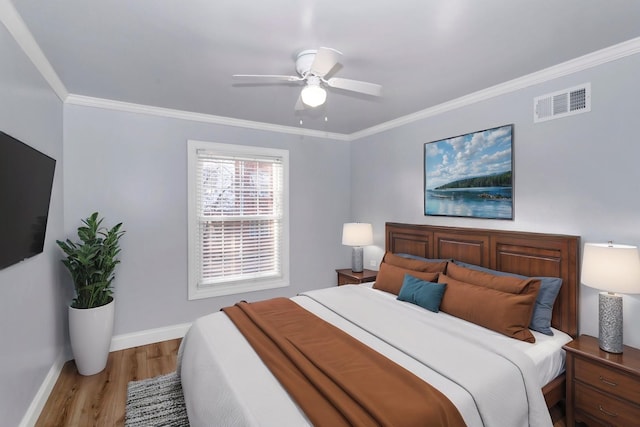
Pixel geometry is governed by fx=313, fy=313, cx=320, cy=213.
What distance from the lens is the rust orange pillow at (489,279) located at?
2.30 m

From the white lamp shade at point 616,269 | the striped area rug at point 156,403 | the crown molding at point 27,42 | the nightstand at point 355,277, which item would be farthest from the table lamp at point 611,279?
the crown molding at point 27,42

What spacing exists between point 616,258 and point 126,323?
4.16m

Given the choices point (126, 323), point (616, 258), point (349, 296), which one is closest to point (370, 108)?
point (349, 296)

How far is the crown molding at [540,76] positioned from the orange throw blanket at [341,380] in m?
2.46

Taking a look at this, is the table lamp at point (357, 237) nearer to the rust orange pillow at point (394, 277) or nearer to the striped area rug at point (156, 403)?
the rust orange pillow at point (394, 277)

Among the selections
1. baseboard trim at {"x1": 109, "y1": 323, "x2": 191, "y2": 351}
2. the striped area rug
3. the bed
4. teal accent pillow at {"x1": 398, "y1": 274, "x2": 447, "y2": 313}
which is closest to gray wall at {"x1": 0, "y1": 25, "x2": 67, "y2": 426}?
baseboard trim at {"x1": 109, "y1": 323, "x2": 191, "y2": 351}

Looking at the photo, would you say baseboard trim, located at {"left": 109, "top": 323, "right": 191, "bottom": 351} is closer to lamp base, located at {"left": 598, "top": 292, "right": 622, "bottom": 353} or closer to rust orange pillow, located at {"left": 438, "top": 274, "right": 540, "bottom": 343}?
rust orange pillow, located at {"left": 438, "top": 274, "right": 540, "bottom": 343}

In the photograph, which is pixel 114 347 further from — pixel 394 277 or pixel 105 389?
pixel 394 277

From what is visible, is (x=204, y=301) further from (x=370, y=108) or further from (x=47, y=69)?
(x=370, y=108)

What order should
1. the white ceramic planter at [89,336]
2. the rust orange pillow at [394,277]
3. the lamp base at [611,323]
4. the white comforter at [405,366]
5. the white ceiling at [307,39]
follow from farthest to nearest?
the rust orange pillow at [394,277] → the white ceramic planter at [89,336] → the lamp base at [611,323] → the white ceiling at [307,39] → the white comforter at [405,366]

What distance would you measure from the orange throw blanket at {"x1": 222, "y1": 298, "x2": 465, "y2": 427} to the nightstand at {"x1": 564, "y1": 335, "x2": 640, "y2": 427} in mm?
1188

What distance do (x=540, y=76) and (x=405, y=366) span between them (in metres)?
2.45

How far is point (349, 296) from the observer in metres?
2.96

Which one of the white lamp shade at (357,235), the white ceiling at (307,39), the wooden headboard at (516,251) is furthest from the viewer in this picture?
the white lamp shade at (357,235)
